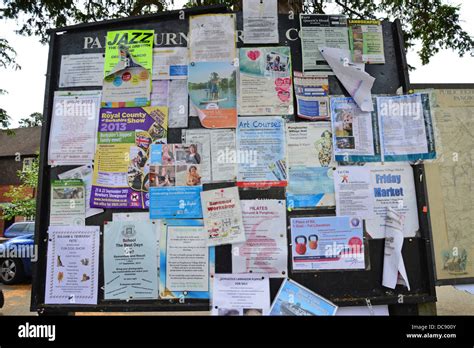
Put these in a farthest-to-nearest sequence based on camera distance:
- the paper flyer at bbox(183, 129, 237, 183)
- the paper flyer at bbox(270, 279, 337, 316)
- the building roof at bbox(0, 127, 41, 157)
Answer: the building roof at bbox(0, 127, 41, 157), the paper flyer at bbox(183, 129, 237, 183), the paper flyer at bbox(270, 279, 337, 316)

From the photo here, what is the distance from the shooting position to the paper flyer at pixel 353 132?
236 centimetres

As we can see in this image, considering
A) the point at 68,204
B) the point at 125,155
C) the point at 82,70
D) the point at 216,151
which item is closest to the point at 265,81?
the point at 216,151

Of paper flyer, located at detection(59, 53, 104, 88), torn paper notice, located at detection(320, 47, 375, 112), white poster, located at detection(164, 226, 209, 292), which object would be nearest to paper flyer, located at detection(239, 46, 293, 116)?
torn paper notice, located at detection(320, 47, 375, 112)

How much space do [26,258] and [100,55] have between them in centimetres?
919

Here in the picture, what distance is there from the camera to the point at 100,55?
8.22ft

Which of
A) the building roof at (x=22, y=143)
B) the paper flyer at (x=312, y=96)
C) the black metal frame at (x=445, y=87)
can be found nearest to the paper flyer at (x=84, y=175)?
the paper flyer at (x=312, y=96)

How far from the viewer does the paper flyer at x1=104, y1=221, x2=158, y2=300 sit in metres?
2.30

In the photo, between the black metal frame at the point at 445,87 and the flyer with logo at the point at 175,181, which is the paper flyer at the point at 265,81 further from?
the black metal frame at the point at 445,87

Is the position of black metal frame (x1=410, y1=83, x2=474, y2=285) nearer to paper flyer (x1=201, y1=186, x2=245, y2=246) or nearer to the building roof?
paper flyer (x1=201, y1=186, x2=245, y2=246)

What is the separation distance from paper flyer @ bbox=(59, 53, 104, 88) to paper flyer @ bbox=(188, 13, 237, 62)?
2.16 feet

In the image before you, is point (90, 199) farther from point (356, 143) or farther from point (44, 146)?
point (356, 143)

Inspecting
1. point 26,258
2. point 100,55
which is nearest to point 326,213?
point 100,55

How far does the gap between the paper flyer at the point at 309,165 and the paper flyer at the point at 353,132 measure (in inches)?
2.5

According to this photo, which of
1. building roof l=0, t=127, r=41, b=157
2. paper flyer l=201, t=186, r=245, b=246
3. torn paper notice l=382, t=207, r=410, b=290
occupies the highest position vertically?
building roof l=0, t=127, r=41, b=157
